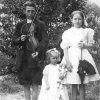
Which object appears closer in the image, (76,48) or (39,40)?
(76,48)

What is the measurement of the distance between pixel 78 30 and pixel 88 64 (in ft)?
2.00

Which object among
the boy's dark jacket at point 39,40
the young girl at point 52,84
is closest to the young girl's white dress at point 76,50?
the young girl at point 52,84

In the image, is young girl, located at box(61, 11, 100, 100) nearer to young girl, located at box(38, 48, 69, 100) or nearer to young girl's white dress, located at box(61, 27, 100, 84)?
young girl's white dress, located at box(61, 27, 100, 84)

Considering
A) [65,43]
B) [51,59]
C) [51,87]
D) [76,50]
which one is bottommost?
[51,87]

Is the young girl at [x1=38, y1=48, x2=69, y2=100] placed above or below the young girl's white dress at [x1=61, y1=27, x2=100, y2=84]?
below

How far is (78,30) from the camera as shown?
18.9 feet

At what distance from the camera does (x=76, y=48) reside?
5691mm

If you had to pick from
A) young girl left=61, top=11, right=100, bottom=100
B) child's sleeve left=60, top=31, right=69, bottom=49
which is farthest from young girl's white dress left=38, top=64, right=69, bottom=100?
child's sleeve left=60, top=31, right=69, bottom=49

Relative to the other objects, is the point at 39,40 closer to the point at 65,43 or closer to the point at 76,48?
the point at 65,43

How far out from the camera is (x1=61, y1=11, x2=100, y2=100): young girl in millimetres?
5609

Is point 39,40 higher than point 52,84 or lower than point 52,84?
higher

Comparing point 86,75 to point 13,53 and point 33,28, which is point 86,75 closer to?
point 33,28

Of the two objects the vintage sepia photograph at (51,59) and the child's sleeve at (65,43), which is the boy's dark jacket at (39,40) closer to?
the vintage sepia photograph at (51,59)

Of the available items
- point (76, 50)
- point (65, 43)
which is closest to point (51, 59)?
point (65, 43)
